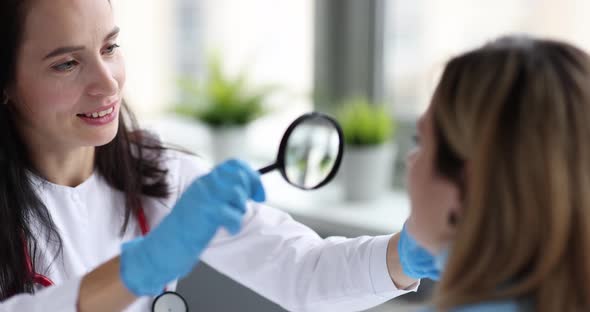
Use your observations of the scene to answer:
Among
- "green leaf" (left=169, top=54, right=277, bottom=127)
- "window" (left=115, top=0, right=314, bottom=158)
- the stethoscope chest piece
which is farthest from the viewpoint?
"window" (left=115, top=0, right=314, bottom=158)

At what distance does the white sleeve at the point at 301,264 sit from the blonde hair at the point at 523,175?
362mm

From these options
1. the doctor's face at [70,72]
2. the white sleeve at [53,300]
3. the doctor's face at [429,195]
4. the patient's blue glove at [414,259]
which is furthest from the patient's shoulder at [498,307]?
the doctor's face at [70,72]

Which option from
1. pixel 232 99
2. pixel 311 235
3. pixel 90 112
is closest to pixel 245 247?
pixel 311 235

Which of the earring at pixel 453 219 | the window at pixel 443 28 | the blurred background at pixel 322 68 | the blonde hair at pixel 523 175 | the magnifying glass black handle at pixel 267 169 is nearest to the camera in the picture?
the blonde hair at pixel 523 175

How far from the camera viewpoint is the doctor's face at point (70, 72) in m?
1.13

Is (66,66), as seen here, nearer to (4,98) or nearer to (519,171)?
(4,98)

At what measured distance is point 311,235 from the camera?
1.28 metres

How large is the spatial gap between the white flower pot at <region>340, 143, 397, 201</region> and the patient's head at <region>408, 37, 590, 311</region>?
1.20 m

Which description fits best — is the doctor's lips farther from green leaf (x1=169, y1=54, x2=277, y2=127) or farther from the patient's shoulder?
green leaf (x1=169, y1=54, x2=277, y2=127)

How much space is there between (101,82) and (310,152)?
394mm

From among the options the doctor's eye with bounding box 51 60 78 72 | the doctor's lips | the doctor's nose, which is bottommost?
the doctor's lips

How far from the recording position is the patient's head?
0.74 metres

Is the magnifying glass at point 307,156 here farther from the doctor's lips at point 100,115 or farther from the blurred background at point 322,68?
the blurred background at point 322,68

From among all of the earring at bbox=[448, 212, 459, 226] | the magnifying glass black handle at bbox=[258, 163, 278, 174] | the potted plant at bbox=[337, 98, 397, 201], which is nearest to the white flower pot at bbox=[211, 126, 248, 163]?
the potted plant at bbox=[337, 98, 397, 201]
